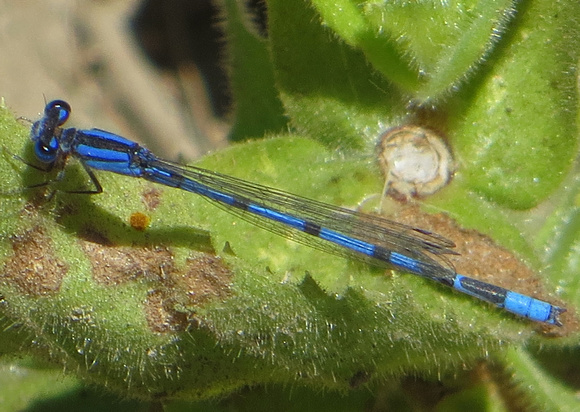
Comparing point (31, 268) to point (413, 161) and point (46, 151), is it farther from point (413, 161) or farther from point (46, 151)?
point (413, 161)

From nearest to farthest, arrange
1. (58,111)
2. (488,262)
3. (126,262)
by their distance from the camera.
Result: 1. (126,262)
2. (488,262)
3. (58,111)

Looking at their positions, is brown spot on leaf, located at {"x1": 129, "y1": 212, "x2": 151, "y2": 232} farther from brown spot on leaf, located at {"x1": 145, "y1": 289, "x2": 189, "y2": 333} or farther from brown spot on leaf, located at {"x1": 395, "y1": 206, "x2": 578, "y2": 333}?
brown spot on leaf, located at {"x1": 395, "y1": 206, "x2": 578, "y2": 333}

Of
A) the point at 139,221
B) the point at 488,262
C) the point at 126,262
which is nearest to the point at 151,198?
the point at 139,221

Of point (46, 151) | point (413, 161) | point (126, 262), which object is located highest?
point (413, 161)

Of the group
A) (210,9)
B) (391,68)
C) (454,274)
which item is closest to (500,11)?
(391,68)

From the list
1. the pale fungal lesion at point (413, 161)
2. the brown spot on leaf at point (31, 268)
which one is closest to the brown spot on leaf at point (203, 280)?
the brown spot on leaf at point (31, 268)

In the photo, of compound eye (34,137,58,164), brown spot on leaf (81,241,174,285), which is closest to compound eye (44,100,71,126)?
compound eye (34,137,58,164)

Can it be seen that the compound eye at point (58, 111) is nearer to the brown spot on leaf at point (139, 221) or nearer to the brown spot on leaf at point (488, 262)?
the brown spot on leaf at point (139, 221)

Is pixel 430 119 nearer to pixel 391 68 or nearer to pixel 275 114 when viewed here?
pixel 391 68
